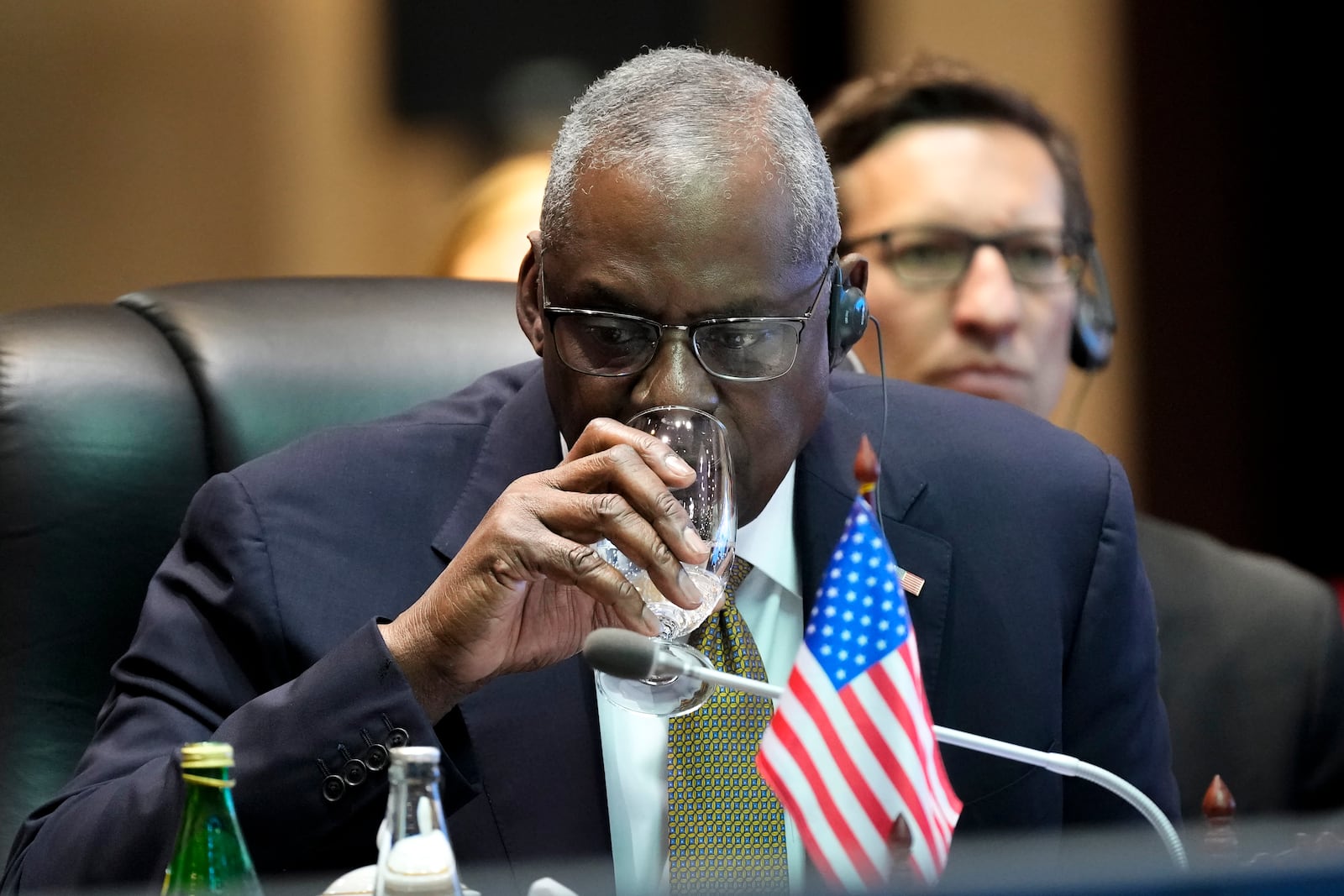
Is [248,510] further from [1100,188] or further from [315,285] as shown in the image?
[1100,188]

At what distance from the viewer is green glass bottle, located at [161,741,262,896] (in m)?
0.95

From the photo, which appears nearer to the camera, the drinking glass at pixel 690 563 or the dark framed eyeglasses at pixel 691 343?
the drinking glass at pixel 690 563

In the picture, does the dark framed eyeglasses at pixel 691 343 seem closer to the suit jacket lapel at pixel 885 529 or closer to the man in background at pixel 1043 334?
the suit jacket lapel at pixel 885 529

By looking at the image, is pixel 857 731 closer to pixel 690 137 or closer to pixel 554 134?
pixel 690 137

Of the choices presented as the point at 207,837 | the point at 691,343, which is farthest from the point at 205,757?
the point at 691,343

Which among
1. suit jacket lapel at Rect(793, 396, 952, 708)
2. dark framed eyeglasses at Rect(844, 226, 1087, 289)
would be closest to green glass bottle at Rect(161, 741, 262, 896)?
suit jacket lapel at Rect(793, 396, 952, 708)

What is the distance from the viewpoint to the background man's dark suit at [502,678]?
1.33 m

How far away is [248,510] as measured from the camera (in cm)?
157

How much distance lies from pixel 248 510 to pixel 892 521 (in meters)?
0.59

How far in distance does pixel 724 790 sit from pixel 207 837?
0.60m

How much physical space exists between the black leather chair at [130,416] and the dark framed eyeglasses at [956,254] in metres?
0.76

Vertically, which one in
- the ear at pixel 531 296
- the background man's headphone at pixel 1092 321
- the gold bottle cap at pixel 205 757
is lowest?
the background man's headphone at pixel 1092 321

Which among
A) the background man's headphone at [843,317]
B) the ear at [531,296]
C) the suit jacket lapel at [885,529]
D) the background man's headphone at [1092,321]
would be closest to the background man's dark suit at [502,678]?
the suit jacket lapel at [885,529]

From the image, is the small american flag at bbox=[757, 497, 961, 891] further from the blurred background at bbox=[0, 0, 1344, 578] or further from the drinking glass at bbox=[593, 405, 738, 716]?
the blurred background at bbox=[0, 0, 1344, 578]
